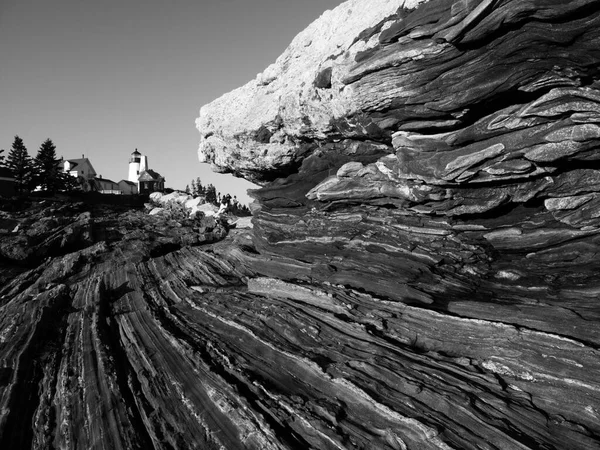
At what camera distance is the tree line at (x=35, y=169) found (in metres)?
64.8

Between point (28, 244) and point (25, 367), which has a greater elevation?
point (28, 244)

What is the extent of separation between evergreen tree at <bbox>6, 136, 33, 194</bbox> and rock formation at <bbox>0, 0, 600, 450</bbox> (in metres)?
57.3

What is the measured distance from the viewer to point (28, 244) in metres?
25.3

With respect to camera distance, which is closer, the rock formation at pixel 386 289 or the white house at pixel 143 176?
the rock formation at pixel 386 289

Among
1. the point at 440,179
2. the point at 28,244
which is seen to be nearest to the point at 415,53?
the point at 440,179

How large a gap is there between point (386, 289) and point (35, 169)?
74.1 metres

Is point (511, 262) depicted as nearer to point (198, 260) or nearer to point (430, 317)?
point (430, 317)

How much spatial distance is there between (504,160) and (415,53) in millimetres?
4862

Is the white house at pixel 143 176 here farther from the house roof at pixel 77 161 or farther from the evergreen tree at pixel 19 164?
the evergreen tree at pixel 19 164

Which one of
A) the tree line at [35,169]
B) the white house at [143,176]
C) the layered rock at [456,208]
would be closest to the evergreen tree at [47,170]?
the tree line at [35,169]

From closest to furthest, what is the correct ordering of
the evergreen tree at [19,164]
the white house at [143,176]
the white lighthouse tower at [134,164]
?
the evergreen tree at [19,164], the white house at [143,176], the white lighthouse tower at [134,164]

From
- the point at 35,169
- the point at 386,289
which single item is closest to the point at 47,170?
the point at 35,169

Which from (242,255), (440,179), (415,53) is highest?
(415,53)

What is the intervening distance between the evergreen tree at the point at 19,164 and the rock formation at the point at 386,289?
57.3 metres
